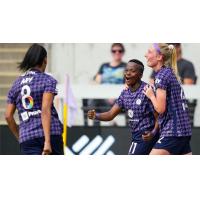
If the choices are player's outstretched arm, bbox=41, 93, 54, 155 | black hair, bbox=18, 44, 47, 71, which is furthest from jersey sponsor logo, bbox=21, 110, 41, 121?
black hair, bbox=18, 44, 47, 71

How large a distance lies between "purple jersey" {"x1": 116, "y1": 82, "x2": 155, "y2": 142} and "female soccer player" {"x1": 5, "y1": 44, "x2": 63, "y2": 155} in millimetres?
1078

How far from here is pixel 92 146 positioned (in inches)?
664

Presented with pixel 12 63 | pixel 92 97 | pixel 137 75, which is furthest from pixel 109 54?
pixel 137 75

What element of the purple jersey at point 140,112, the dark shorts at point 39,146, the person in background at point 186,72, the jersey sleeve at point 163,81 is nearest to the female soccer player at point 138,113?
the purple jersey at point 140,112

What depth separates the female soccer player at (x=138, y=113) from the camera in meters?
10.3

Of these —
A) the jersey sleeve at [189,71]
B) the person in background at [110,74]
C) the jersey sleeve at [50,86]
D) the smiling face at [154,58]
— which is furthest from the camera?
the person in background at [110,74]

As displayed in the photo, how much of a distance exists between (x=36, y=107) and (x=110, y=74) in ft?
23.8

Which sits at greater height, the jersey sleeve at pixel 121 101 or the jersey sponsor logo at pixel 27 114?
the jersey sleeve at pixel 121 101

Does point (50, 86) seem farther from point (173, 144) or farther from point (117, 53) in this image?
point (117, 53)

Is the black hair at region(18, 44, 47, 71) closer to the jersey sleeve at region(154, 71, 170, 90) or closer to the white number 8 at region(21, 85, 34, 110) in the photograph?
the white number 8 at region(21, 85, 34, 110)

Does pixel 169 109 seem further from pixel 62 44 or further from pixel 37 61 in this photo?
pixel 62 44

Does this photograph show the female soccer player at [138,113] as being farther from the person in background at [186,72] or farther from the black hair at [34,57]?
the person in background at [186,72]

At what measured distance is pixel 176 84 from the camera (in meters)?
9.97

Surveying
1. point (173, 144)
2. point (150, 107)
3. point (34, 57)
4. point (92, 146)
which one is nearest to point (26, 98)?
point (34, 57)
